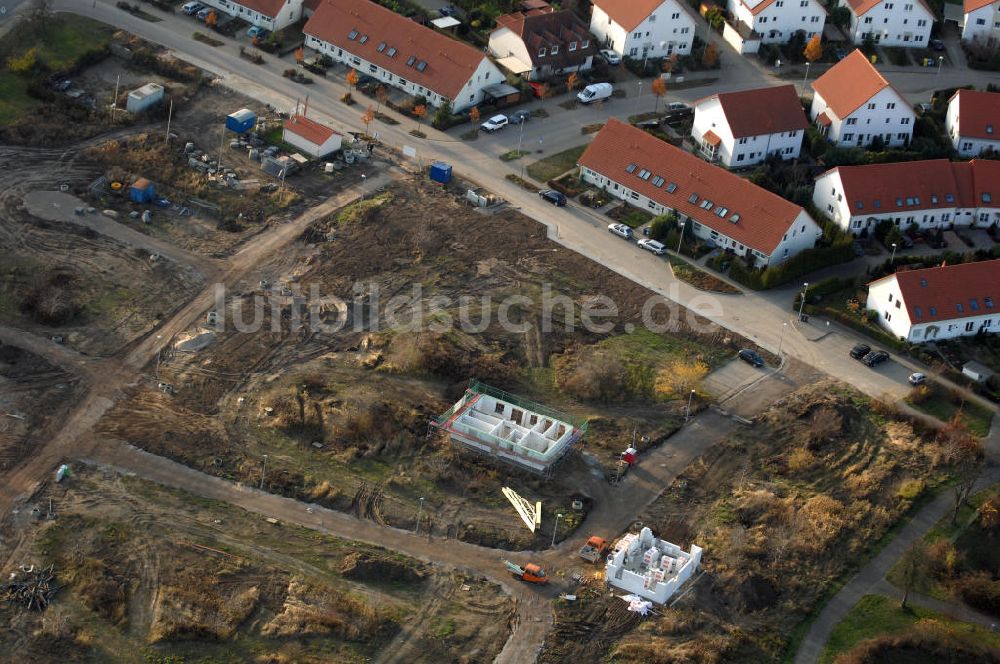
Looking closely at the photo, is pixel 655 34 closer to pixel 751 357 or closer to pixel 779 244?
pixel 779 244

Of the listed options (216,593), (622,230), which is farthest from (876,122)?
(216,593)

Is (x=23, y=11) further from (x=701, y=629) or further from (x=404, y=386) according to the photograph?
(x=701, y=629)

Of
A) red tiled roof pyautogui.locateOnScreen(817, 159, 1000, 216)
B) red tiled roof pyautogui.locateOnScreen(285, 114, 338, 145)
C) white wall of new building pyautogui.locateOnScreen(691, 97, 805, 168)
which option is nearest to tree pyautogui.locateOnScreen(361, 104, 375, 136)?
red tiled roof pyautogui.locateOnScreen(285, 114, 338, 145)

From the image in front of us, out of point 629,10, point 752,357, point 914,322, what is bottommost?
point 752,357

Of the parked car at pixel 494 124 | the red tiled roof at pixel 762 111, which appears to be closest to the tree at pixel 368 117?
the parked car at pixel 494 124

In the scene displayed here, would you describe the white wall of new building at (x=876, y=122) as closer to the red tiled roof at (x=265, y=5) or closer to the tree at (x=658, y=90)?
the tree at (x=658, y=90)

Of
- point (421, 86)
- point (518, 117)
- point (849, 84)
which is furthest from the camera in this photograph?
point (421, 86)
